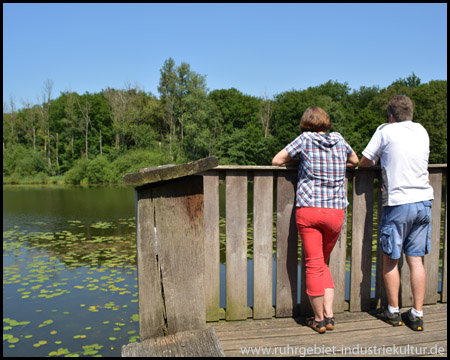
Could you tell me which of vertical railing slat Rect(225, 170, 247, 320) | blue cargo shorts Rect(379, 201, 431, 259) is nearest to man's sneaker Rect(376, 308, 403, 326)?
blue cargo shorts Rect(379, 201, 431, 259)

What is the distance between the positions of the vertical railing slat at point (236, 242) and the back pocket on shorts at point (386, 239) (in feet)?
3.02

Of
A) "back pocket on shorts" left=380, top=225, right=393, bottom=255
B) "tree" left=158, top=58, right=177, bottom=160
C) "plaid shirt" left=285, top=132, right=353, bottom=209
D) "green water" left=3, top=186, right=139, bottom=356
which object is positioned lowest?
"green water" left=3, top=186, right=139, bottom=356

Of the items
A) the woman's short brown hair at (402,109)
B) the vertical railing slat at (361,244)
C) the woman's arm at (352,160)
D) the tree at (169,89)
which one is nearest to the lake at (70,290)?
the vertical railing slat at (361,244)

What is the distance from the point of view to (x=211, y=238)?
2807mm

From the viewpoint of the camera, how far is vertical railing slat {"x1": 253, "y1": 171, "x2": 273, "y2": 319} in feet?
9.53

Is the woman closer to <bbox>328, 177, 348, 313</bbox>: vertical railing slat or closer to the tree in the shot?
<bbox>328, 177, 348, 313</bbox>: vertical railing slat

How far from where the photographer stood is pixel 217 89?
5094 cm

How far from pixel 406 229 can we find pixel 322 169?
0.70 meters

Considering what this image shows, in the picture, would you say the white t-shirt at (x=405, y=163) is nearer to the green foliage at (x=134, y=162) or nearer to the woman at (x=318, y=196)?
the woman at (x=318, y=196)

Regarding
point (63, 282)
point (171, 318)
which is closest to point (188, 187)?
point (171, 318)

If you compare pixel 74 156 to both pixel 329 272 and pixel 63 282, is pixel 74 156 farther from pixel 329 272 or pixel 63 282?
pixel 329 272

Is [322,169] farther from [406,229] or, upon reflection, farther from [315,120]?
[406,229]

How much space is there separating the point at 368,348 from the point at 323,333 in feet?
1.02

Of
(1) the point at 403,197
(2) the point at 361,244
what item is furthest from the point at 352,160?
(2) the point at 361,244
